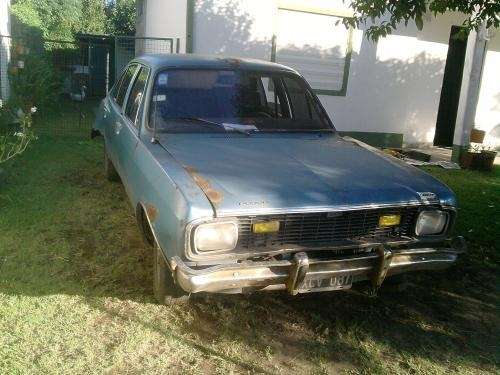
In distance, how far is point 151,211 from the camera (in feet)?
10.6

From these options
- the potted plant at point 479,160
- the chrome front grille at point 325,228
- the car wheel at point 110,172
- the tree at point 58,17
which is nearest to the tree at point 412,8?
the chrome front grille at point 325,228

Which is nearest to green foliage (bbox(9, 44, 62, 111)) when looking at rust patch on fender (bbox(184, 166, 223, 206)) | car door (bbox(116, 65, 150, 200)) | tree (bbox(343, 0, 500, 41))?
car door (bbox(116, 65, 150, 200))

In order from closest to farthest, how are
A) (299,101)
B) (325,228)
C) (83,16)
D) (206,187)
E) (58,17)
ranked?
(206,187)
(325,228)
(299,101)
(58,17)
(83,16)

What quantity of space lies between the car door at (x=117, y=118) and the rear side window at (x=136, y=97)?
18cm

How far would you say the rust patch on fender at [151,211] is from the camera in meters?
3.15

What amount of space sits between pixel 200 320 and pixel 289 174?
3.86ft

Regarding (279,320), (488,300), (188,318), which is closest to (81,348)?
(188,318)

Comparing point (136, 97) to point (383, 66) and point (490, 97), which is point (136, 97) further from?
point (490, 97)

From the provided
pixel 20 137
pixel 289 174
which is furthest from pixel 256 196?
pixel 20 137

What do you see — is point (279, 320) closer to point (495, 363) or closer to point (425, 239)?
point (425, 239)

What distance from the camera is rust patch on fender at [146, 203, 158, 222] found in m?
3.15

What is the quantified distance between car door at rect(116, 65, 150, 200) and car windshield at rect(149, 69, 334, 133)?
222mm

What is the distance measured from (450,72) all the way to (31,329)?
416 inches

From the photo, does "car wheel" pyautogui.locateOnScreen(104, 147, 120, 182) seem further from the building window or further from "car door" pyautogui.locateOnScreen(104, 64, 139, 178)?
the building window
